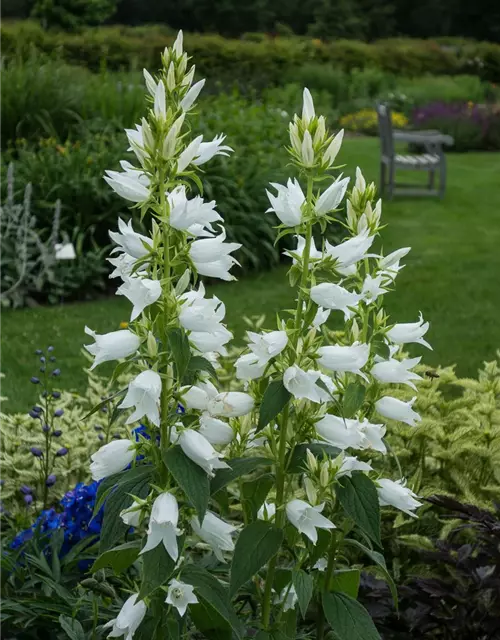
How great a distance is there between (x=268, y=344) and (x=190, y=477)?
0.94 feet

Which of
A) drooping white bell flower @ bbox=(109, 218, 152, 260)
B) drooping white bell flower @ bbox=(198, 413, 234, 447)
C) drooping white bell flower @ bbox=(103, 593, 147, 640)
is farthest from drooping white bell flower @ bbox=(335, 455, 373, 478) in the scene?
drooping white bell flower @ bbox=(109, 218, 152, 260)

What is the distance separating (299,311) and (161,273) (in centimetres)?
29

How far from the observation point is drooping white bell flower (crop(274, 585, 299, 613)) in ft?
7.14

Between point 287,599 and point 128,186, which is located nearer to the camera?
point 128,186

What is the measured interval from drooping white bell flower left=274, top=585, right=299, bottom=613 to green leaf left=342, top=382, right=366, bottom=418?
0.41 meters

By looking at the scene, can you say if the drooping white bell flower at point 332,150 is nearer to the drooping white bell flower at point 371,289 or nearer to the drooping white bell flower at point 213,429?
the drooping white bell flower at point 371,289

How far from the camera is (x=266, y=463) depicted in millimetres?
2018

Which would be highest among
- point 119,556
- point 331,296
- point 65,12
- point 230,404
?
point 331,296

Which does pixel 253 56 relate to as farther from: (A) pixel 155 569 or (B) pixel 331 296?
(A) pixel 155 569

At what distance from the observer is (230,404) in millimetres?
2020

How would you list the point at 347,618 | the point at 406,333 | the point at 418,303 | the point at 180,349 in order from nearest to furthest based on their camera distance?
1. the point at 180,349
2. the point at 347,618
3. the point at 406,333
4. the point at 418,303

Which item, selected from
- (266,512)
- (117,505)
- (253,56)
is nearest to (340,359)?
(266,512)

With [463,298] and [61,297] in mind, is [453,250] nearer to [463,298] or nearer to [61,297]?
[463,298]

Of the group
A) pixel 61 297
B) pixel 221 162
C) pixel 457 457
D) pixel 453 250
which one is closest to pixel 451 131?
pixel 453 250
